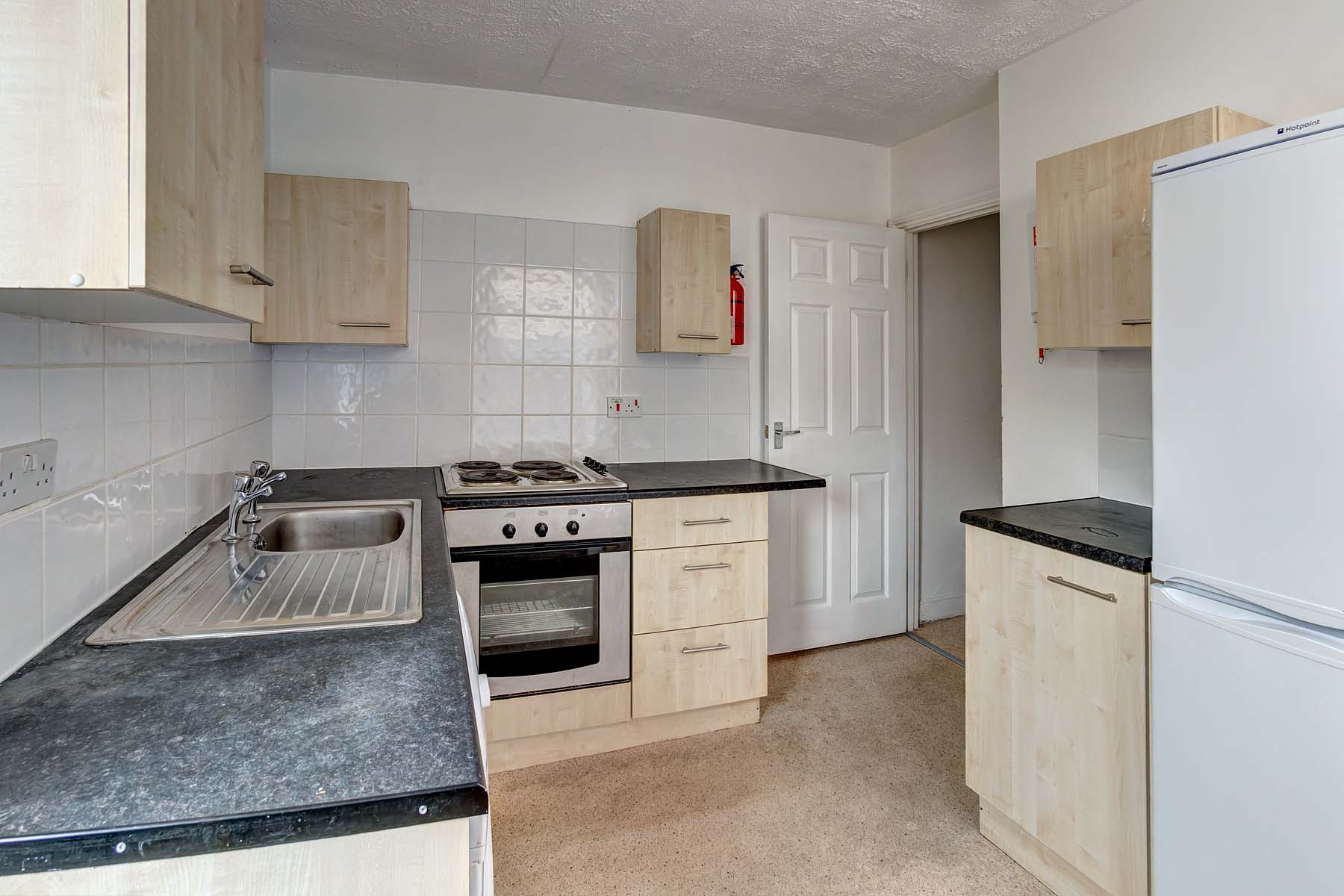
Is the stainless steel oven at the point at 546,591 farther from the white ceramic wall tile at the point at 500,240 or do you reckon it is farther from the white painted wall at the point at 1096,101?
the white painted wall at the point at 1096,101

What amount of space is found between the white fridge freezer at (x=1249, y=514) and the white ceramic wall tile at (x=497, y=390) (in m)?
2.17

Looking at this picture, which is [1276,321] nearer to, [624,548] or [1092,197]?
[1092,197]

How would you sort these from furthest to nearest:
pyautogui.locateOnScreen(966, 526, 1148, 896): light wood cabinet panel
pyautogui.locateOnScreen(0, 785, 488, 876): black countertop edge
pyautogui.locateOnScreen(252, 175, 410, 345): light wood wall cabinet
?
pyautogui.locateOnScreen(252, 175, 410, 345): light wood wall cabinet → pyautogui.locateOnScreen(966, 526, 1148, 896): light wood cabinet panel → pyautogui.locateOnScreen(0, 785, 488, 876): black countertop edge

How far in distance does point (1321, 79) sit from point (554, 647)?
2694 mm

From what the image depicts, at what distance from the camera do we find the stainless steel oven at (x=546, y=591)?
2.24 meters

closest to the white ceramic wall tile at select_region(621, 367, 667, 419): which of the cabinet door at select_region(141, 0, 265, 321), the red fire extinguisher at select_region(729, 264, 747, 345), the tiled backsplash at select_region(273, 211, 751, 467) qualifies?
the tiled backsplash at select_region(273, 211, 751, 467)

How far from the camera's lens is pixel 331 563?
1467mm

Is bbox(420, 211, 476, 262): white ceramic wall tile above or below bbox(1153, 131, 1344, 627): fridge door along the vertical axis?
above

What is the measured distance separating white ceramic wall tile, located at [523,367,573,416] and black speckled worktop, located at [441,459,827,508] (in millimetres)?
346

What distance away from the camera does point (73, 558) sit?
103cm

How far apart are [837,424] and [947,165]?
51.1 inches

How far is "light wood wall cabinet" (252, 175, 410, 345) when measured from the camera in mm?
2287

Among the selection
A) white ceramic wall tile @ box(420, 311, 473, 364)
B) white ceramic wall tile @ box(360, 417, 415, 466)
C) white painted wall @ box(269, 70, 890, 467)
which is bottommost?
white ceramic wall tile @ box(360, 417, 415, 466)

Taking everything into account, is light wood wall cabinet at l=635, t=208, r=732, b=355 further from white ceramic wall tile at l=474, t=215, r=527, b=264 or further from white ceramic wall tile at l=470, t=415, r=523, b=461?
white ceramic wall tile at l=470, t=415, r=523, b=461
